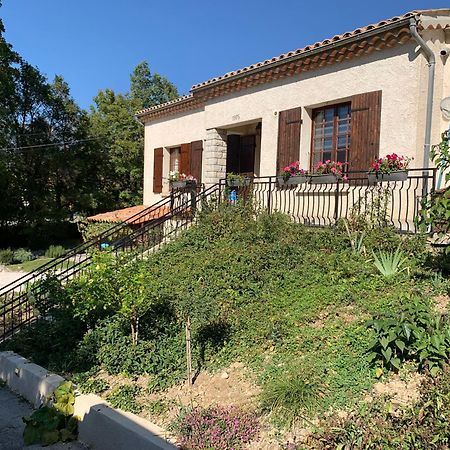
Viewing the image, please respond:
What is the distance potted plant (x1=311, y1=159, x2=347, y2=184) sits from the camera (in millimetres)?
7785

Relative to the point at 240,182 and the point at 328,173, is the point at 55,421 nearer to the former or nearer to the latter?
the point at 328,173

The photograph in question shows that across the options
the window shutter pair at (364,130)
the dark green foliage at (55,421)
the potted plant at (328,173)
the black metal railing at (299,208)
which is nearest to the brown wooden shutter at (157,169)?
the black metal railing at (299,208)

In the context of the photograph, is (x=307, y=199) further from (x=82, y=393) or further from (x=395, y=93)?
(x=82, y=393)

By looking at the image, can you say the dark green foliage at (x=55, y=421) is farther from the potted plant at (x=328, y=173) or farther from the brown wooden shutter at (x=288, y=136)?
the brown wooden shutter at (x=288, y=136)

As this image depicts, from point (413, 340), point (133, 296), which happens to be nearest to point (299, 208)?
point (133, 296)

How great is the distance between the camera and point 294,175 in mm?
8602

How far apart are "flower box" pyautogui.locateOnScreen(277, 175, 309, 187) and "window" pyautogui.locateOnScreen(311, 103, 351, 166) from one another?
724 mm

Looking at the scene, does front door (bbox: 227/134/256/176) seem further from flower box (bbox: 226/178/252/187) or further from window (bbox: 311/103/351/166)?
window (bbox: 311/103/351/166)

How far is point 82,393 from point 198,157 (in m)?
8.83

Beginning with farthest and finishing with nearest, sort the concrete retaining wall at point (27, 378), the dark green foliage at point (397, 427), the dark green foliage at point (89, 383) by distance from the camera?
the concrete retaining wall at point (27, 378) < the dark green foliage at point (89, 383) < the dark green foliage at point (397, 427)

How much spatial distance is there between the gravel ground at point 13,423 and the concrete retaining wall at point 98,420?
0.08 metres

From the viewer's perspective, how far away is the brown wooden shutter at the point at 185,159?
41.6 feet

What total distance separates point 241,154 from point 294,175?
3529 mm

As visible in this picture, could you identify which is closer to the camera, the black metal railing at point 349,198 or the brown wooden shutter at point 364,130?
the black metal railing at point 349,198
